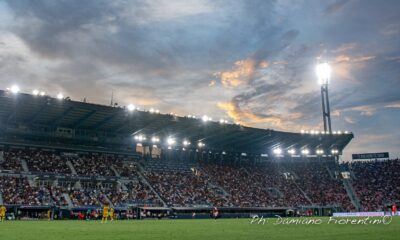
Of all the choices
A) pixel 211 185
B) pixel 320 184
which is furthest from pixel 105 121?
pixel 320 184

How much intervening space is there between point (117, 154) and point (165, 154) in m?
10.3

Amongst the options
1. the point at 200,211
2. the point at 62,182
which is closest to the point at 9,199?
the point at 62,182

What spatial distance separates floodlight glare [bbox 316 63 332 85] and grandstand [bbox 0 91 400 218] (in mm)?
12319

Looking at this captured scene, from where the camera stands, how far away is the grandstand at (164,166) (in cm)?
5738

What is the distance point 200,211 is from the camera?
6619cm

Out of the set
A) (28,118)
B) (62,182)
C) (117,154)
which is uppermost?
(28,118)

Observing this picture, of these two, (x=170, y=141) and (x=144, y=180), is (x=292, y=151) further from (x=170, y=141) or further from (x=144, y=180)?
(x=144, y=180)

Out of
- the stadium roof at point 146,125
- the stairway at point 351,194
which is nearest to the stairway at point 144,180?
the stadium roof at point 146,125

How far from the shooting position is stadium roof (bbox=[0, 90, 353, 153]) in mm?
56156

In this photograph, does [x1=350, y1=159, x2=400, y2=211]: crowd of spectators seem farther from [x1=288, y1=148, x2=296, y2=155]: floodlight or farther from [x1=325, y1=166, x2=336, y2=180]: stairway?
[x1=288, y1=148, x2=296, y2=155]: floodlight

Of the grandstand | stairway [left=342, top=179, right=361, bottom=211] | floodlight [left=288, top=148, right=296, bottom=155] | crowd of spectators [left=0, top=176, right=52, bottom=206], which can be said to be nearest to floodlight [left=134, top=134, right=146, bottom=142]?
the grandstand

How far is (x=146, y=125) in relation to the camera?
6838 centimetres

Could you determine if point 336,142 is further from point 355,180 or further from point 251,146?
point 251,146

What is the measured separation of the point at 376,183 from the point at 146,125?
5047cm
